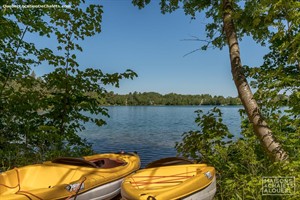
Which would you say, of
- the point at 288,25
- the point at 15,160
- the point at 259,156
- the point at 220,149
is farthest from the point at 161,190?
the point at 15,160

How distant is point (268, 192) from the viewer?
396 centimetres

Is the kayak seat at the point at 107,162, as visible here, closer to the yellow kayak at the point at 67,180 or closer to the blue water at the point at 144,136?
the yellow kayak at the point at 67,180

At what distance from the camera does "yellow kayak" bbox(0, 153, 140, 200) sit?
3885mm

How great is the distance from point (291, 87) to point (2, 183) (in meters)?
4.92

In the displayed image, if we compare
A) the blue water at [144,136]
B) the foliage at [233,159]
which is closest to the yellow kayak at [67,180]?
the foliage at [233,159]

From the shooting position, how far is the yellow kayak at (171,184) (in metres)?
3.60

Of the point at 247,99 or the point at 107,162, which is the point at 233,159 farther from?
the point at 107,162

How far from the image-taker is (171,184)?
14.5 ft

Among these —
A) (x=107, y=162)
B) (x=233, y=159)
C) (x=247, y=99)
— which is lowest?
(x=107, y=162)

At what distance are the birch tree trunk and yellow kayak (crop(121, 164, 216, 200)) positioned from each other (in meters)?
1.15

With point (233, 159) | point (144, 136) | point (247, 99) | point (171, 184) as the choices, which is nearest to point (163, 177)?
point (171, 184)

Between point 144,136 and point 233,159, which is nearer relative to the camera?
point 233,159

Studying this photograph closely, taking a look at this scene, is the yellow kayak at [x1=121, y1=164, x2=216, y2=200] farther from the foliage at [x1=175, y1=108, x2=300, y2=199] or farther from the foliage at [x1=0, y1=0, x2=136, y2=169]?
the foliage at [x1=0, y1=0, x2=136, y2=169]

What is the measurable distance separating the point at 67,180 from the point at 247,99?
3.71 meters
